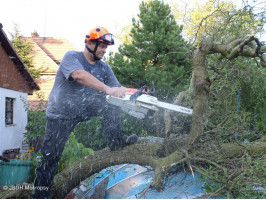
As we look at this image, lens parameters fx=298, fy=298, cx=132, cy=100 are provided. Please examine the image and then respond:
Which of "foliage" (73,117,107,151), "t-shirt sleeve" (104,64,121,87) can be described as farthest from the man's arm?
"foliage" (73,117,107,151)

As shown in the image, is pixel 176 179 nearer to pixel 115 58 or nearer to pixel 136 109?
pixel 136 109

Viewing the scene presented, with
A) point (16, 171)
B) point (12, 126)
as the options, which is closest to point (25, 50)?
point (12, 126)

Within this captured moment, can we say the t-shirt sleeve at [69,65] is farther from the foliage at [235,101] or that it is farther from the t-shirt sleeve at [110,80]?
the foliage at [235,101]

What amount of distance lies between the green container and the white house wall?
514 centimetres

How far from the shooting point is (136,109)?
3086mm

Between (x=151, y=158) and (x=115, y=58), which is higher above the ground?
(x=115, y=58)

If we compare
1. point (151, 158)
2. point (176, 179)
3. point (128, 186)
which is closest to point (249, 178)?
point (176, 179)

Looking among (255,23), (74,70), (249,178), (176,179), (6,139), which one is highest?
(255,23)

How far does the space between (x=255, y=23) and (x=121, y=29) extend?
15.5 metres

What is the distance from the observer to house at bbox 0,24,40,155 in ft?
33.1

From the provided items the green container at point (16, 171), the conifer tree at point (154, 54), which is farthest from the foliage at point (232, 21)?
the conifer tree at point (154, 54)

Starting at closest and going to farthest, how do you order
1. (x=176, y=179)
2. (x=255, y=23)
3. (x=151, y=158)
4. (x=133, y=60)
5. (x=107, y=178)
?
(x=176, y=179) → (x=151, y=158) → (x=255, y=23) → (x=107, y=178) → (x=133, y=60)

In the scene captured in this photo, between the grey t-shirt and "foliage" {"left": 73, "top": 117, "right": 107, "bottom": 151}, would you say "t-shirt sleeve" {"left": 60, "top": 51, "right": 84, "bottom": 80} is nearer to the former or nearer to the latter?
the grey t-shirt

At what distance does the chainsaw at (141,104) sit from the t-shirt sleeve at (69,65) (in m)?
0.46
